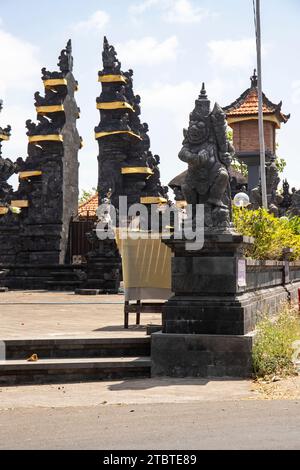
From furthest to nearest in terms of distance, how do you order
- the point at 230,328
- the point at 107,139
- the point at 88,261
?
the point at 107,139 → the point at 88,261 → the point at 230,328

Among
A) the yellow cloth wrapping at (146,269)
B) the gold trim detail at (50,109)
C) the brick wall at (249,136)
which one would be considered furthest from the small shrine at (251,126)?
the yellow cloth wrapping at (146,269)

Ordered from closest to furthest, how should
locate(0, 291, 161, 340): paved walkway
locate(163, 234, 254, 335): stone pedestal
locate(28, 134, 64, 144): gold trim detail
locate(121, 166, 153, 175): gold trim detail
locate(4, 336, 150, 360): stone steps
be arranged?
locate(163, 234, 254, 335): stone pedestal → locate(4, 336, 150, 360): stone steps → locate(0, 291, 161, 340): paved walkway → locate(28, 134, 64, 144): gold trim detail → locate(121, 166, 153, 175): gold trim detail

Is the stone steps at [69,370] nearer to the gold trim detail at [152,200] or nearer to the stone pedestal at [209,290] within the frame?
the stone pedestal at [209,290]

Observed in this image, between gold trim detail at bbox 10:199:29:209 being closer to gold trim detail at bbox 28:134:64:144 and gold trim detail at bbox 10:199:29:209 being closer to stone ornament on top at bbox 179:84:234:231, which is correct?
gold trim detail at bbox 28:134:64:144

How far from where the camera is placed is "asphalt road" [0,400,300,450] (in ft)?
16.1

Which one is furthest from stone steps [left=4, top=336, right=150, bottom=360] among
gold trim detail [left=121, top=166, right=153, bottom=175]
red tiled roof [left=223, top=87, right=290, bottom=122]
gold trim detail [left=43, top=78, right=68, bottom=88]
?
red tiled roof [left=223, top=87, right=290, bottom=122]

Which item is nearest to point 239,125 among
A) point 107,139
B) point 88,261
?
point 107,139

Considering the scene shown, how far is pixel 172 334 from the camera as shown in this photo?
809 centimetres

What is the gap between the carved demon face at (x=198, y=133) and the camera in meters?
8.71

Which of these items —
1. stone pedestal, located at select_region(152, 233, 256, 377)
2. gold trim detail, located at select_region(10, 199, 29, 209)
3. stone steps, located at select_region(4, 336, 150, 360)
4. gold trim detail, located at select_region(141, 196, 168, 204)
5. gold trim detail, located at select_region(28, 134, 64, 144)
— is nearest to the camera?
stone pedestal, located at select_region(152, 233, 256, 377)

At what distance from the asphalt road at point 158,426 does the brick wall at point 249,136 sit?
35.8 m
